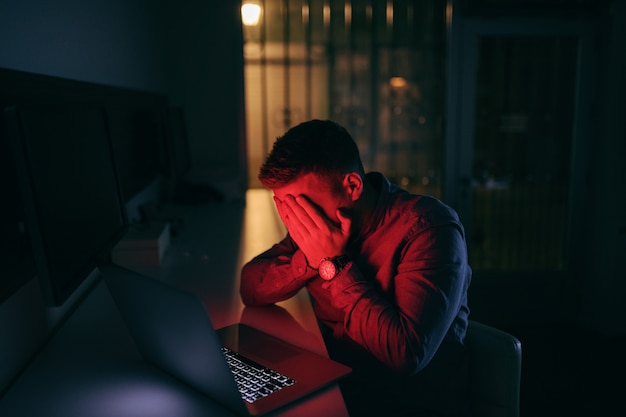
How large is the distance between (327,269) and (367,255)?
137 millimetres

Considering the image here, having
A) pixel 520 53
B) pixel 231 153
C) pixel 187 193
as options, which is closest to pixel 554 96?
pixel 520 53

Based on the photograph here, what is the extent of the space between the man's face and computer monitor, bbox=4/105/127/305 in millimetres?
446

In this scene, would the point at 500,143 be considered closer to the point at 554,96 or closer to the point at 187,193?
the point at 554,96

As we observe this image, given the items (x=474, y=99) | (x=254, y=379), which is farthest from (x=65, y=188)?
(x=474, y=99)

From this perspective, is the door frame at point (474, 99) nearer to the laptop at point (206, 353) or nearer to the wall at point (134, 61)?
the wall at point (134, 61)

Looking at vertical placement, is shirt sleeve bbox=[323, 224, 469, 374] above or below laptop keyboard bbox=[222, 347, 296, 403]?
above

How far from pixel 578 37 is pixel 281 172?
316 centimetres

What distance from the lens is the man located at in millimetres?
1236

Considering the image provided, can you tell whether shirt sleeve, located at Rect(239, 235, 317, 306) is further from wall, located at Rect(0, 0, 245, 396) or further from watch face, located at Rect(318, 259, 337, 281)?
wall, located at Rect(0, 0, 245, 396)

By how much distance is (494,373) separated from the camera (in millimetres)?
1340

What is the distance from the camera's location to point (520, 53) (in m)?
3.67

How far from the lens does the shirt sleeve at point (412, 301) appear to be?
1152mm

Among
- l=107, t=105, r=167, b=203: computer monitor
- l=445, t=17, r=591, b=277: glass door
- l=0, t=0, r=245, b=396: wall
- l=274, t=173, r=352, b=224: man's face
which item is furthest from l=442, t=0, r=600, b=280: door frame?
l=274, t=173, r=352, b=224: man's face

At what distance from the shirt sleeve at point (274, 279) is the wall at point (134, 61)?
52 cm
